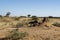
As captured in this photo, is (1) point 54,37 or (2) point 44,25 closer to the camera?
(1) point 54,37

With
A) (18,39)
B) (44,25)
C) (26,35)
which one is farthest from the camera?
(44,25)

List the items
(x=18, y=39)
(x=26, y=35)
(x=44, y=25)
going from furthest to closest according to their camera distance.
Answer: (x=44, y=25) < (x=26, y=35) < (x=18, y=39)

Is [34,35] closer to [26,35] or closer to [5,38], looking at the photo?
[26,35]

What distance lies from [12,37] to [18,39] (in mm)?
584

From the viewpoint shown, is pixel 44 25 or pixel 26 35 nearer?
pixel 26 35

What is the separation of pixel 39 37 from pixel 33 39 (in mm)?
729

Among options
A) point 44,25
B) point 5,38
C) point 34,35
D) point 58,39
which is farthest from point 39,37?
point 44,25

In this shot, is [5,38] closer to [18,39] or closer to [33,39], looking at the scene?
[18,39]

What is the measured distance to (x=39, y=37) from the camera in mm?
15633

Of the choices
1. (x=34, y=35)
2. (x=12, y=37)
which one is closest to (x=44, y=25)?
(x=34, y=35)

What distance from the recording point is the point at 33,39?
15148 mm

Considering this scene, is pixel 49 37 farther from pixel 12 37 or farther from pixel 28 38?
pixel 12 37

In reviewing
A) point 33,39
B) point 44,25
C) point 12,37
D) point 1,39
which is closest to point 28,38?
point 33,39

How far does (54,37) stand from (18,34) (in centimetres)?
315
